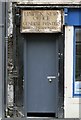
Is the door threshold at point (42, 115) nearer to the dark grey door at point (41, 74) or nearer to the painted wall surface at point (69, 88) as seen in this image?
the dark grey door at point (41, 74)

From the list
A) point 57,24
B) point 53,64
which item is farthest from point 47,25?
point 53,64

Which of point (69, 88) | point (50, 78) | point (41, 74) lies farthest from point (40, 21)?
point (69, 88)

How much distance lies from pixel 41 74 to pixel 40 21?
1501 millimetres

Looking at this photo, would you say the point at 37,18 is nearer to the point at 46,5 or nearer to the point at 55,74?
the point at 46,5

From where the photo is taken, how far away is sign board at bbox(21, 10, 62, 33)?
416 inches

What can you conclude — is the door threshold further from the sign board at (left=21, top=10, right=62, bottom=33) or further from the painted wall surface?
the sign board at (left=21, top=10, right=62, bottom=33)

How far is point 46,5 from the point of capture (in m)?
10.6

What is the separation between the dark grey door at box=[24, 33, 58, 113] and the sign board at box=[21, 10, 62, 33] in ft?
Answer: 0.86

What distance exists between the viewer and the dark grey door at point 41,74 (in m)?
10.8

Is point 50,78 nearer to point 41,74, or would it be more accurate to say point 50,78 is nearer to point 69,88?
point 41,74

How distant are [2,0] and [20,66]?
75.0 inches

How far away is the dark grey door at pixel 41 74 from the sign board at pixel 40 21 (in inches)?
10.3

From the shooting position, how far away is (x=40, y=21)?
34.7 ft

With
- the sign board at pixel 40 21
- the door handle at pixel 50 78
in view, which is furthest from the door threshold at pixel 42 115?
the sign board at pixel 40 21
